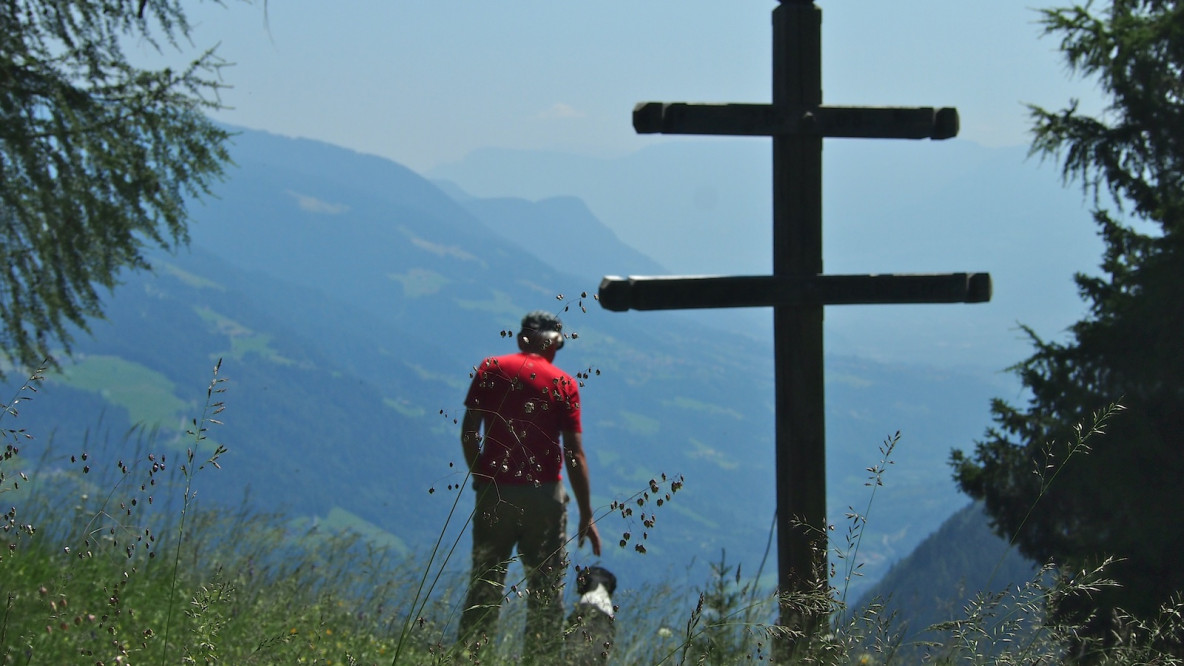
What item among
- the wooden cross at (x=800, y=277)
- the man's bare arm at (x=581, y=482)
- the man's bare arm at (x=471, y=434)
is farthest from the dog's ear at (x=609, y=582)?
the wooden cross at (x=800, y=277)

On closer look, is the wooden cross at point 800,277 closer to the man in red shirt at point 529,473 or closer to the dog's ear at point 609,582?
the man in red shirt at point 529,473

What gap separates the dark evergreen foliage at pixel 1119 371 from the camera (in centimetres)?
795

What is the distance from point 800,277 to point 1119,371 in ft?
19.4

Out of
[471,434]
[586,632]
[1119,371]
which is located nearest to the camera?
[471,434]

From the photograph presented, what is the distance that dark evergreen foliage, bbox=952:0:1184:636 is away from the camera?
7.95 m

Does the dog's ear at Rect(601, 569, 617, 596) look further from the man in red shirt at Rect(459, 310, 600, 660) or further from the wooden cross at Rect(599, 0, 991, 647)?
the wooden cross at Rect(599, 0, 991, 647)

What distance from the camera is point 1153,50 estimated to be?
8.57 meters

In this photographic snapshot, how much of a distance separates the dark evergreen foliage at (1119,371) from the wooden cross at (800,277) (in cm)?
482

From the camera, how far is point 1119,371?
27.9ft

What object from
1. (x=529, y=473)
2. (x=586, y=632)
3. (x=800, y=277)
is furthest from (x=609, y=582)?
(x=586, y=632)

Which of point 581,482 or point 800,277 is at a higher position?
point 800,277

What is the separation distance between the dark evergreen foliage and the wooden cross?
4.82 meters

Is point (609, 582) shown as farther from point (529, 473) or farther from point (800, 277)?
point (800, 277)

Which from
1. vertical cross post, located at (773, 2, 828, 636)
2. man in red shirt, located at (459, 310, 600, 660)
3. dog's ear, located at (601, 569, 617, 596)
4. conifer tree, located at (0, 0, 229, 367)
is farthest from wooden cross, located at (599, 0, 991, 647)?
conifer tree, located at (0, 0, 229, 367)
